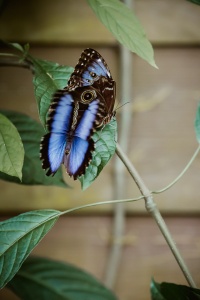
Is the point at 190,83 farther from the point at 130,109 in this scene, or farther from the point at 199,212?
the point at 199,212

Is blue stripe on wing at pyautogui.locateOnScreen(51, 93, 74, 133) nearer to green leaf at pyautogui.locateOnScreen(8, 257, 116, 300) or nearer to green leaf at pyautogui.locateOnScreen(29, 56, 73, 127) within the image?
green leaf at pyautogui.locateOnScreen(29, 56, 73, 127)

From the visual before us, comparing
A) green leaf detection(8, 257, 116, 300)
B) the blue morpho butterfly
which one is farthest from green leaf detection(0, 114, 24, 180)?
green leaf detection(8, 257, 116, 300)

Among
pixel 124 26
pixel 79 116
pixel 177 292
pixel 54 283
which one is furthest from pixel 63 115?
pixel 54 283

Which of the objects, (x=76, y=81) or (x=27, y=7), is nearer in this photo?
(x=76, y=81)

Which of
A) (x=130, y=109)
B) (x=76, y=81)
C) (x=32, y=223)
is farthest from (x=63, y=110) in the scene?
(x=130, y=109)

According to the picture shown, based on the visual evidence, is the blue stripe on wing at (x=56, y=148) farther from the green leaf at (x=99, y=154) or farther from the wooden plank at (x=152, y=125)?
the wooden plank at (x=152, y=125)

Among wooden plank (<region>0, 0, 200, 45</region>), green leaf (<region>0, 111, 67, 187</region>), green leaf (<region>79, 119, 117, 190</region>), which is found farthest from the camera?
wooden plank (<region>0, 0, 200, 45</region>)
